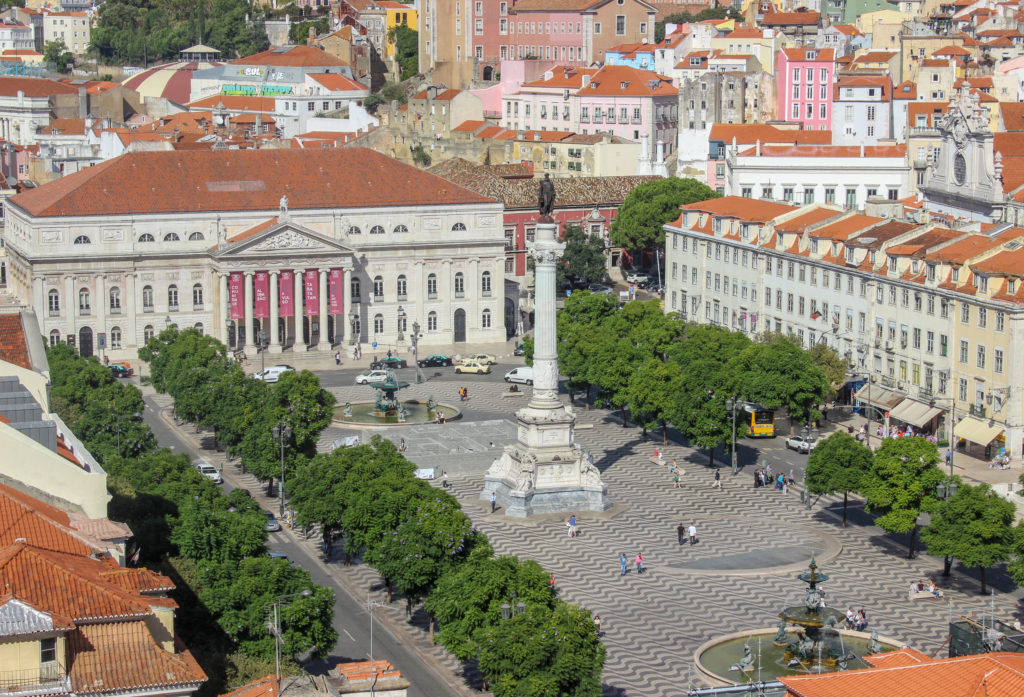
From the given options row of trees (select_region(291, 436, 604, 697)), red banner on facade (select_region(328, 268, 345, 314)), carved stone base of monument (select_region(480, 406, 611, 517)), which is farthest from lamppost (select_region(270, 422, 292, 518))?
red banner on facade (select_region(328, 268, 345, 314))

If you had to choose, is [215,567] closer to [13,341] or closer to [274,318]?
[13,341]

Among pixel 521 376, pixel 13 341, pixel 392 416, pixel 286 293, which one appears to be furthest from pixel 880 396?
pixel 13 341

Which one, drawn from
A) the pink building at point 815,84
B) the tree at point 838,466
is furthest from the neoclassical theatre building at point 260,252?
the pink building at point 815,84

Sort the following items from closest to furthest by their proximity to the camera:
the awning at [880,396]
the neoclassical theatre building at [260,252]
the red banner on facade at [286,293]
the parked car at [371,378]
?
the awning at [880,396], the parked car at [371,378], the neoclassical theatre building at [260,252], the red banner on facade at [286,293]

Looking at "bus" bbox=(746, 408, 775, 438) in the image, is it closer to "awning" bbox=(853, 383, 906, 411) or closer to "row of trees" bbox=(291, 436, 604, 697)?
"awning" bbox=(853, 383, 906, 411)

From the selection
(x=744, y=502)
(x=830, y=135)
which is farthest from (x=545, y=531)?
(x=830, y=135)

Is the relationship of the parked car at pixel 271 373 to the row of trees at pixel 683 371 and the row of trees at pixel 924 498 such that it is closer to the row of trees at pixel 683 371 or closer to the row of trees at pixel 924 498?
the row of trees at pixel 683 371

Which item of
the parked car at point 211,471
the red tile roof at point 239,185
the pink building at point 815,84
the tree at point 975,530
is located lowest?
the parked car at point 211,471
